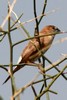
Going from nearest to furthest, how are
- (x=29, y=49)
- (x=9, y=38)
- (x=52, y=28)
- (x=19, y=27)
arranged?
1. (x=9, y=38)
2. (x=19, y=27)
3. (x=29, y=49)
4. (x=52, y=28)

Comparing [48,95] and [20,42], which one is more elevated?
[20,42]

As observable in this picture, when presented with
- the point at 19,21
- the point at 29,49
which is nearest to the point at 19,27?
the point at 19,21

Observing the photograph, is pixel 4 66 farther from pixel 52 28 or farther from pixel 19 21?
pixel 52 28

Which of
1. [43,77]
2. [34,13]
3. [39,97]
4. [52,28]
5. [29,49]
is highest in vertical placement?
[52,28]

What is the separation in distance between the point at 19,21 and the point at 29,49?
419 centimetres

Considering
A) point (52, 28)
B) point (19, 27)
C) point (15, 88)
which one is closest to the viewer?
point (15, 88)

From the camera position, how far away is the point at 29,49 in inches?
242

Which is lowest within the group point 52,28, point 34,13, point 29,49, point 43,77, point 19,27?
point 43,77

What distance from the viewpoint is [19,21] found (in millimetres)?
1963

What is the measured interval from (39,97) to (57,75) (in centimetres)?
13

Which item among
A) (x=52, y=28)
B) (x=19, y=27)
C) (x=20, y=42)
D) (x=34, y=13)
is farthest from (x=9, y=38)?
(x=52, y=28)

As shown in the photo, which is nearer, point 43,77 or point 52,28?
point 43,77

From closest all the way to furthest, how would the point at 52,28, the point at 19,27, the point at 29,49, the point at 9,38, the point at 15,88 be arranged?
the point at 15,88 → the point at 9,38 → the point at 19,27 → the point at 29,49 → the point at 52,28

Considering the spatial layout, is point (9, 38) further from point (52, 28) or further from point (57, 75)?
point (52, 28)
